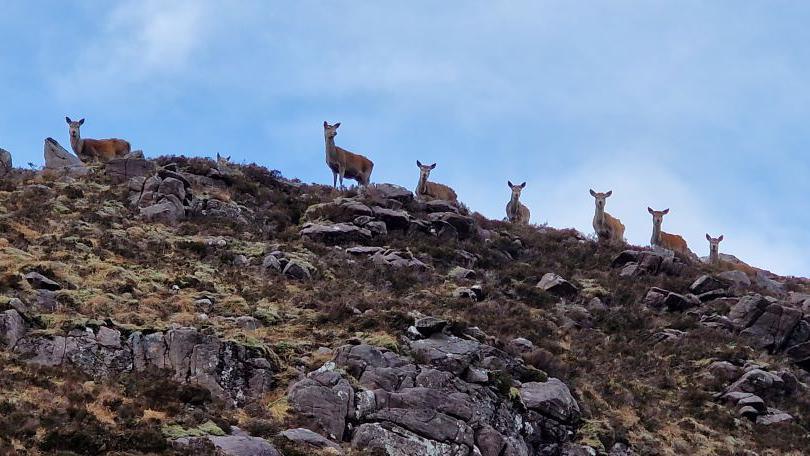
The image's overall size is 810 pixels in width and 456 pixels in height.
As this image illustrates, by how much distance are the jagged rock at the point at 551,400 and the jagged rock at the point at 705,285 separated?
12496 mm

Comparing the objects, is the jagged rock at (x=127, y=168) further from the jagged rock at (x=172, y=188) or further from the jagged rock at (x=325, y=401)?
the jagged rock at (x=325, y=401)

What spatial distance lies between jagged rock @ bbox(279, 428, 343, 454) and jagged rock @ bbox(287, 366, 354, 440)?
0.56 meters

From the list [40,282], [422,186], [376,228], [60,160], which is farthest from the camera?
[422,186]

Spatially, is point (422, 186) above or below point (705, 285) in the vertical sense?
above

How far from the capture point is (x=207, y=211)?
34219 mm

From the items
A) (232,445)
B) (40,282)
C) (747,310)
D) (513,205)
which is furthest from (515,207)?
(232,445)

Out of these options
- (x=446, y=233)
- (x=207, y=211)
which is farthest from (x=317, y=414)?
(x=446, y=233)

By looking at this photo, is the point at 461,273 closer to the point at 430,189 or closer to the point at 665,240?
the point at 430,189

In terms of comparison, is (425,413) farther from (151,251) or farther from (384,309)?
(151,251)

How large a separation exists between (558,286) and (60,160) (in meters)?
18.0

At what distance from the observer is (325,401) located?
755 inches

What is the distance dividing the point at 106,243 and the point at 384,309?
8.15m

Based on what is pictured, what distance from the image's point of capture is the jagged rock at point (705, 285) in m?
33.9

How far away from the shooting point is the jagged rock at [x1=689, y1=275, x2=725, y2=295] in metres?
33.9
